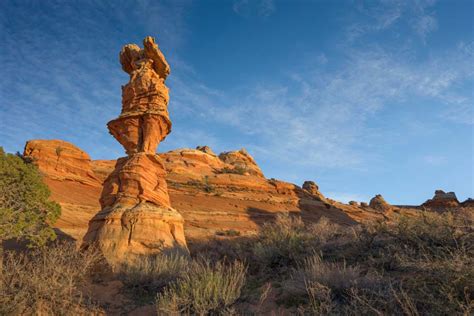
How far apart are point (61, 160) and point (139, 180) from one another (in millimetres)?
26462

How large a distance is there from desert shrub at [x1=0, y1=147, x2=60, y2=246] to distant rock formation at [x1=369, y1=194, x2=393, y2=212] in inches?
1882

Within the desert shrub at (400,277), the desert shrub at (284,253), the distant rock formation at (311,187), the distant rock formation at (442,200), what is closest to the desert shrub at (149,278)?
the desert shrub at (284,253)

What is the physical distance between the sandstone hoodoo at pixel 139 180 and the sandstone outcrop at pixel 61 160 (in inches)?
857

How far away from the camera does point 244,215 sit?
112ft

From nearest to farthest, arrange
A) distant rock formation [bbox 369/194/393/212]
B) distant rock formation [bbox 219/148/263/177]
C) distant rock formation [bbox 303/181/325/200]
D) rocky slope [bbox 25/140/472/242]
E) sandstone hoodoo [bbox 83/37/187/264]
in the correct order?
sandstone hoodoo [bbox 83/37/187/264] → rocky slope [bbox 25/140/472/242] → distant rock formation [bbox 369/194/393/212] → distant rock formation [bbox 303/181/325/200] → distant rock formation [bbox 219/148/263/177]

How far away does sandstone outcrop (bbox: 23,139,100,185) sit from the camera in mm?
32250

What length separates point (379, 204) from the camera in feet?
171

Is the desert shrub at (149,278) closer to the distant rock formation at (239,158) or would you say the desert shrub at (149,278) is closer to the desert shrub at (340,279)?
the desert shrub at (340,279)

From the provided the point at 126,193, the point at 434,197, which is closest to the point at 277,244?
the point at 126,193

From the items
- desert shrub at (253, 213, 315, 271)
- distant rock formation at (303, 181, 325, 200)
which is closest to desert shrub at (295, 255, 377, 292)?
desert shrub at (253, 213, 315, 271)

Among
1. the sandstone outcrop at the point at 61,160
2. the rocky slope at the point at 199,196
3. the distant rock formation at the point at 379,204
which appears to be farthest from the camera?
the distant rock formation at the point at 379,204

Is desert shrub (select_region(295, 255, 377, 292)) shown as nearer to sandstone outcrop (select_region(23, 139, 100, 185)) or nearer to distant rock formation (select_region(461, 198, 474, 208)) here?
sandstone outcrop (select_region(23, 139, 100, 185))

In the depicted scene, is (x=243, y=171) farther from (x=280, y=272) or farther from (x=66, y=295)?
(x=66, y=295)

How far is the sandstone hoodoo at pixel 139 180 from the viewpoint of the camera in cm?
1076
